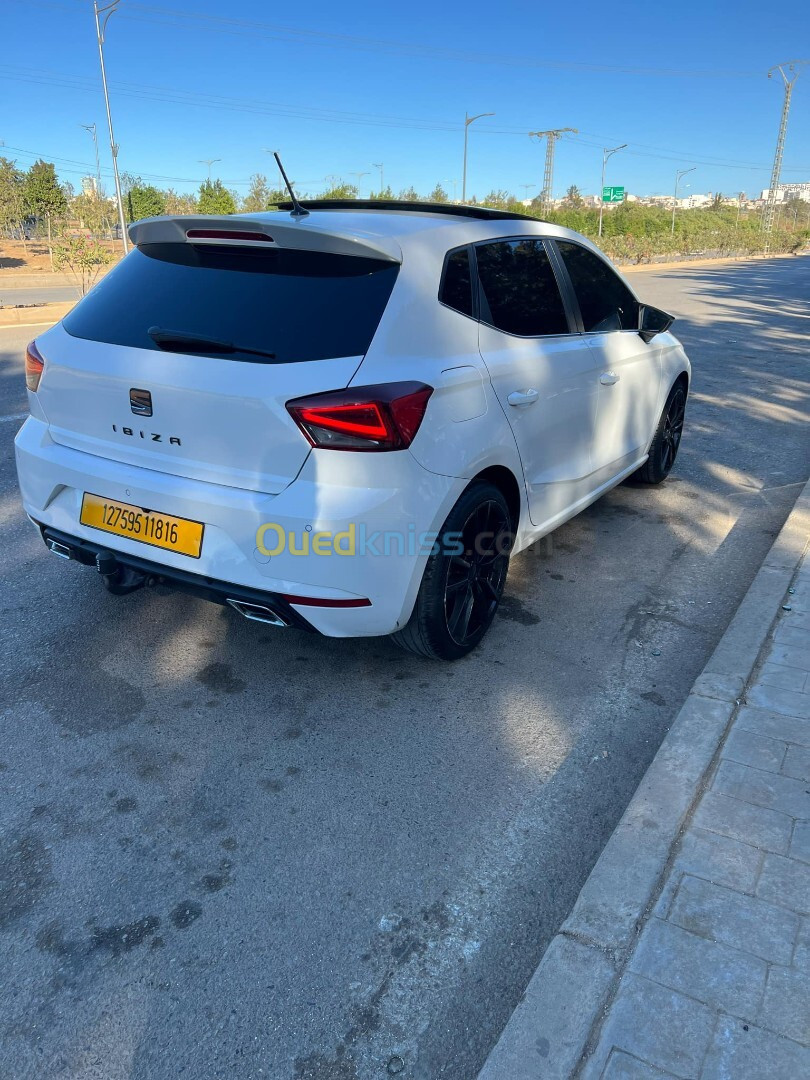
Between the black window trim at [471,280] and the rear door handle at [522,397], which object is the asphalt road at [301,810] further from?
the black window trim at [471,280]

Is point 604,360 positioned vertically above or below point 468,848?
above

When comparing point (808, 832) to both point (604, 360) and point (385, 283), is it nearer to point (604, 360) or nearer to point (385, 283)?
point (385, 283)

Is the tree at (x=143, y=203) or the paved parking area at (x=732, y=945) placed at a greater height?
the tree at (x=143, y=203)

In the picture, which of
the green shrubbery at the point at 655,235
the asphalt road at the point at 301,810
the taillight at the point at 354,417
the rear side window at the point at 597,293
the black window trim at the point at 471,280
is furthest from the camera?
the green shrubbery at the point at 655,235

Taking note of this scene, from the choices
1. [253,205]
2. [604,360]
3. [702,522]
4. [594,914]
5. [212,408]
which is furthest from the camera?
[253,205]

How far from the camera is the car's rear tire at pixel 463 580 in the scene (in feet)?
9.83

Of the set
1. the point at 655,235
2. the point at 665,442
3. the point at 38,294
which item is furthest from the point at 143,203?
the point at 665,442

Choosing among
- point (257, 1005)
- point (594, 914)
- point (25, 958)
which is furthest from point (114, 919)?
point (594, 914)

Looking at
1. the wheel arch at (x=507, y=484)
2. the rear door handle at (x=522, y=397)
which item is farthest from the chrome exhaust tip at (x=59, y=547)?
the rear door handle at (x=522, y=397)

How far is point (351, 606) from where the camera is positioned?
8.99 feet

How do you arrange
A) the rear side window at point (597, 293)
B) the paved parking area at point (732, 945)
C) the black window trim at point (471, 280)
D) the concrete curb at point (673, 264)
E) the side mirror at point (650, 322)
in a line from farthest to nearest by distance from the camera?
the concrete curb at point (673, 264) < the side mirror at point (650, 322) < the rear side window at point (597, 293) < the black window trim at point (471, 280) < the paved parking area at point (732, 945)

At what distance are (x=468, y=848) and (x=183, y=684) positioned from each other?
1.39 metres

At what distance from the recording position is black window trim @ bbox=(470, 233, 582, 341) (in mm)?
3217

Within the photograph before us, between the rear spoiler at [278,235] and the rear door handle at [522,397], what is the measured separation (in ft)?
2.46
